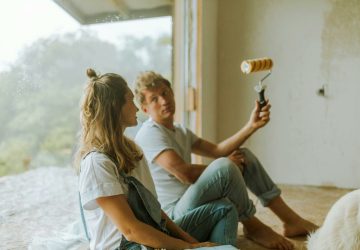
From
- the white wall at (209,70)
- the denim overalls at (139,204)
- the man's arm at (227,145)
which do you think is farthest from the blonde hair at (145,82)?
the white wall at (209,70)

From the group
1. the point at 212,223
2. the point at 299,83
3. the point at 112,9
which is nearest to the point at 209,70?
the point at 299,83

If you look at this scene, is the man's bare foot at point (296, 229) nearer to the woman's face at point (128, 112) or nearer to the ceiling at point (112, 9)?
the woman's face at point (128, 112)

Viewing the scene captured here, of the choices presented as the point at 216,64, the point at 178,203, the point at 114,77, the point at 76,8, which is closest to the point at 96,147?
the point at 114,77

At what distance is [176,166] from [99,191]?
0.68m

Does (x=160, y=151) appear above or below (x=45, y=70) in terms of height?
below

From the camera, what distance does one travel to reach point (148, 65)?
2900 mm

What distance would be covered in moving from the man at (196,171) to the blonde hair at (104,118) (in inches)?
21.0

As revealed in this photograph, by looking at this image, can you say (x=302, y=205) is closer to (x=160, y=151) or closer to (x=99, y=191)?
(x=160, y=151)

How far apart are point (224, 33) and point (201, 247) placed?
2476 millimetres

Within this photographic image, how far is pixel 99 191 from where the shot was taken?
135 centimetres

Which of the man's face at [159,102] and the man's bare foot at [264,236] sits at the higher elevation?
the man's face at [159,102]

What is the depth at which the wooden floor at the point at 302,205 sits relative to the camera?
7.45 ft

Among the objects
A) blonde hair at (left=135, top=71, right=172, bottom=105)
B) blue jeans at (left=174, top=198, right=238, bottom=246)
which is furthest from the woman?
blonde hair at (left=135, top=71, right=172, bottom=105)

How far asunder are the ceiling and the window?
0.10 ft
